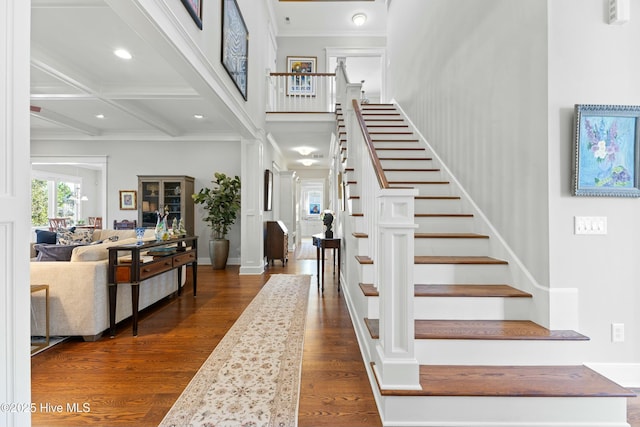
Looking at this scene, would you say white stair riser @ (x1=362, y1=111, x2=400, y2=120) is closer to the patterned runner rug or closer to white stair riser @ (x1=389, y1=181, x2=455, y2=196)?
white stair riser @ (x1=389, y1=181, x2=455, y2=196)

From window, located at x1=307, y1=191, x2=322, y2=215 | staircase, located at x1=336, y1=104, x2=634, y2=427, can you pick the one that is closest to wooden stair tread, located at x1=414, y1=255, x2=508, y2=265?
staircase, located at x1=336, y1=104, x2=634, y2=427

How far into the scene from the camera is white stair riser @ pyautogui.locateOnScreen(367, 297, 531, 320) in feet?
7.01

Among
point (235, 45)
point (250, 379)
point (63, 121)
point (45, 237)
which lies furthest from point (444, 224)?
point (63, 121)

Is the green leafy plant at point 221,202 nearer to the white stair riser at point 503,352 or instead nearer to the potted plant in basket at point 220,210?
the potted plant in basket at point 220,210

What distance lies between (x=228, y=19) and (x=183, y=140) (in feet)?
12.5

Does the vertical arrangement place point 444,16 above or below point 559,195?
above

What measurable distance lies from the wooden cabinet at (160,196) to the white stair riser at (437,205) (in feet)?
15.8

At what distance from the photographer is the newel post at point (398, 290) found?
1657 millimetres

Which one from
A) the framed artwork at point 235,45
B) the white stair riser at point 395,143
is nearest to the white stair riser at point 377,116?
the white stair riser at point 395,143

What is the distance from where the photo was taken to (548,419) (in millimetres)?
1611

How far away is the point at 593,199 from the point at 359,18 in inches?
269

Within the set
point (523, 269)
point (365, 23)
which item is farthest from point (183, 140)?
point (523, 269)

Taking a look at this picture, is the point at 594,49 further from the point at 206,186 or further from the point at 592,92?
the point at 206,186

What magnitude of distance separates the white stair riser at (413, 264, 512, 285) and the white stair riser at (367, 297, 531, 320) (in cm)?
29
